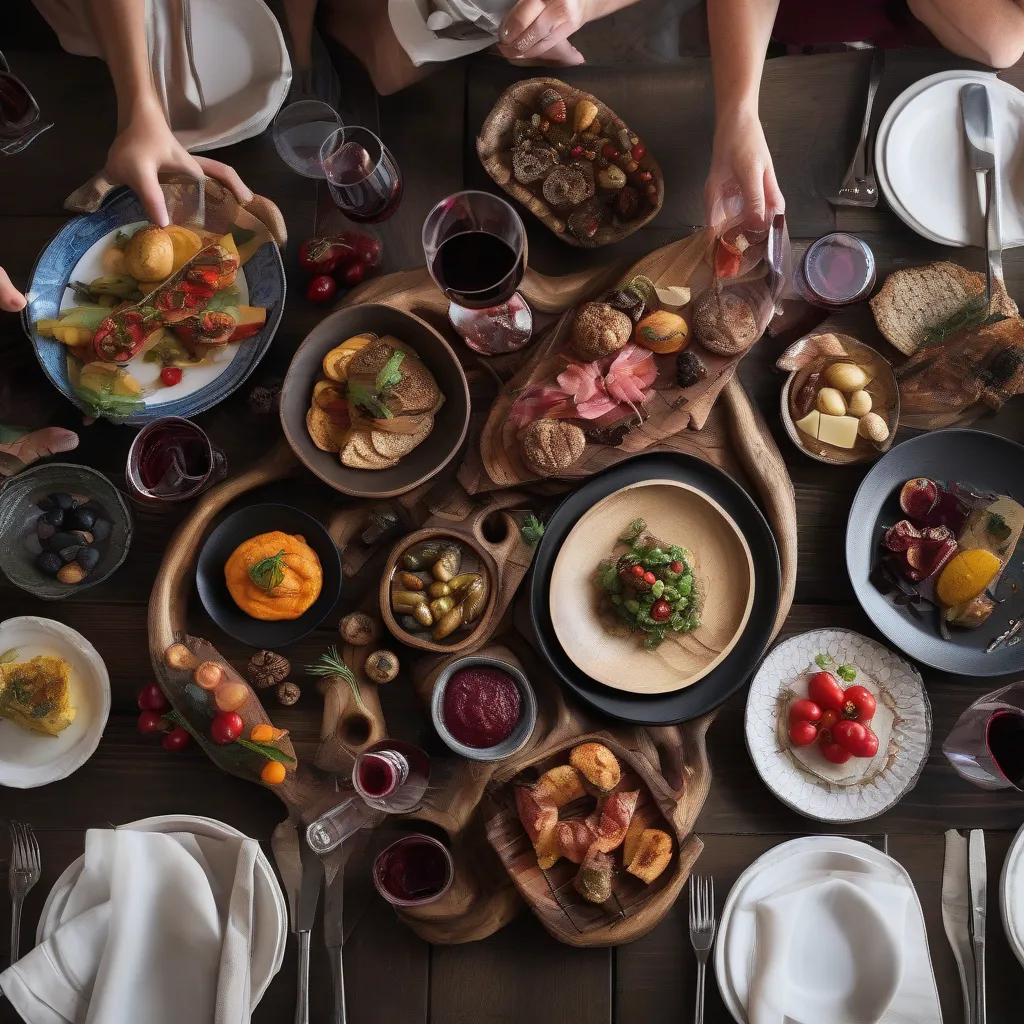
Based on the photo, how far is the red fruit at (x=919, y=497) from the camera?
6.02 ft

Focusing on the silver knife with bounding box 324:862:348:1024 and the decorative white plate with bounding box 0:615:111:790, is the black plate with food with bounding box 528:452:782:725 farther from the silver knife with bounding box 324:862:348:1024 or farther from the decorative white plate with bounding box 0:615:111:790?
the decorative white plate with bounding box 0:615:111:790

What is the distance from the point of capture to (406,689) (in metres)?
1.80

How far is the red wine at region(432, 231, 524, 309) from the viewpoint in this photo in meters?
Result: 1.66

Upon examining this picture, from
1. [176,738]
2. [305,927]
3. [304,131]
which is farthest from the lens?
[304,131]

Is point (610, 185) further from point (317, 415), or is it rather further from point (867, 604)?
point (867, 604)

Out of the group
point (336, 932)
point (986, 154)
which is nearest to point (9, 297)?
point (336, 932)

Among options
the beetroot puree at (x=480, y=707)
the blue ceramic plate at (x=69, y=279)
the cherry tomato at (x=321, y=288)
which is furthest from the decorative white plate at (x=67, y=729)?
the cherry tomato at (x=321, y=288)

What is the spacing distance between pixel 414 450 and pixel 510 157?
2.20 feet

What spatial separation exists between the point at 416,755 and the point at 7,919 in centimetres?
93

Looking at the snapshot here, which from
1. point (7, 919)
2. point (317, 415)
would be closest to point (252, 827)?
point (7, 919)

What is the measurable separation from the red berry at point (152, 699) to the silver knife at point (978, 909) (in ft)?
5.52

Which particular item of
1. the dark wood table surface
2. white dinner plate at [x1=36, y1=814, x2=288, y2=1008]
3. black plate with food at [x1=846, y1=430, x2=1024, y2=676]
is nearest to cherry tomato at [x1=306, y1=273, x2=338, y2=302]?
the dark wood table surface

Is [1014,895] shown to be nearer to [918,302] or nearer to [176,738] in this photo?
[918,302]

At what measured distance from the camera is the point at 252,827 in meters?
1.78
